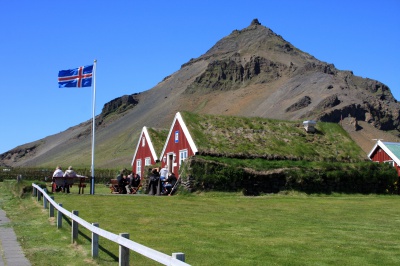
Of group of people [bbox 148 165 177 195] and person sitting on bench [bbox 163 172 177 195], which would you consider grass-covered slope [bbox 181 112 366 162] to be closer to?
person sitting on bench [bbox 163 172 177 195]

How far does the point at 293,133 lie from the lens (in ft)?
122

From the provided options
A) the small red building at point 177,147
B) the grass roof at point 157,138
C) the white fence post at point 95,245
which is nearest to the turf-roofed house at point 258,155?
the small red building at point 177,147

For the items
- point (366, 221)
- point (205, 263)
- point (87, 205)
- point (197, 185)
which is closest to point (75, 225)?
point (205, 263)

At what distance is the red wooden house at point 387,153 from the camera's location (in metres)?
42.4

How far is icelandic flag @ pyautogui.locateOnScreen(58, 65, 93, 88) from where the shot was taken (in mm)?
32344

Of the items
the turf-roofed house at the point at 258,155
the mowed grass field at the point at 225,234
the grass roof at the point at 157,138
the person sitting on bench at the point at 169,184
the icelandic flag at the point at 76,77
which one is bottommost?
the mowed grass field at the point at 225,234

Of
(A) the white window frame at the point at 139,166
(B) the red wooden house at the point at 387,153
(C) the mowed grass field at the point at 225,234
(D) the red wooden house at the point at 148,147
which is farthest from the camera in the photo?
(A) the white window frame at the point at 139,166

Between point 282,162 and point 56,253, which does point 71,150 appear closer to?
point 282,162

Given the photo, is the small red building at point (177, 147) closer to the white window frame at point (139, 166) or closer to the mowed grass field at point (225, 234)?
the white window frame at point (139, 166)

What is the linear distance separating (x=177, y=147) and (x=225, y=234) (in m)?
22.8

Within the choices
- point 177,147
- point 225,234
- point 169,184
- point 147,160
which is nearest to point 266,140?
point 177,147

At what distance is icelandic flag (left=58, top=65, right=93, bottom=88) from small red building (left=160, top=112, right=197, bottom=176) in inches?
257

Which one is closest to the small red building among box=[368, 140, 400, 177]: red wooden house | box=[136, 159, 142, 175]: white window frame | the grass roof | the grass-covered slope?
the grass-covered slope

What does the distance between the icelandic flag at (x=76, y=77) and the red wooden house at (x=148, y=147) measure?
36.8 ft
